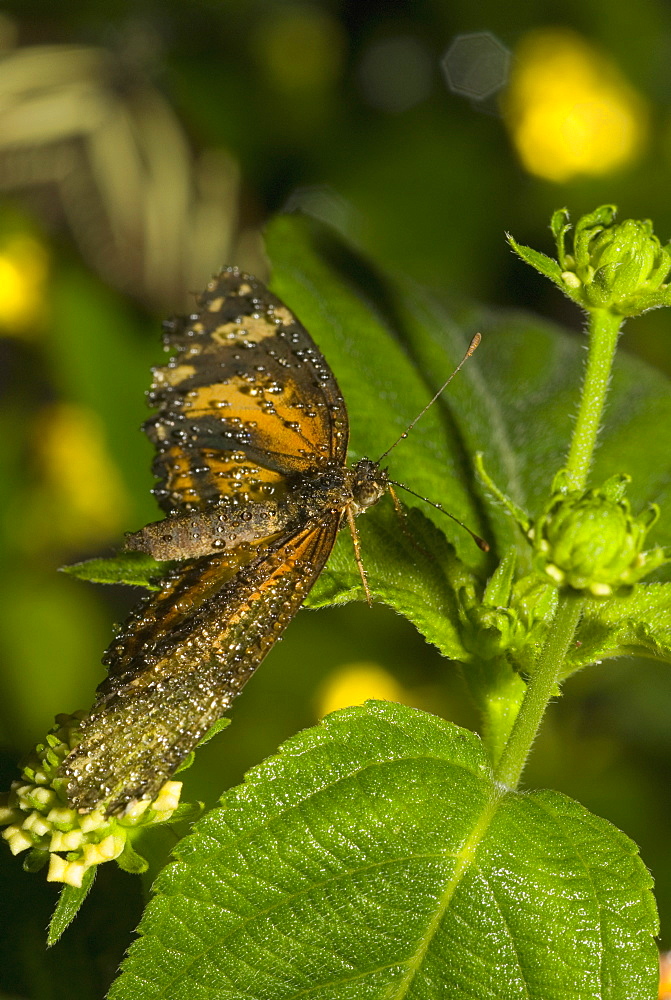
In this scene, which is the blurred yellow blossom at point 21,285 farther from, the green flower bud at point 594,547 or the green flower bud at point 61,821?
the green flower bud at point 594,547

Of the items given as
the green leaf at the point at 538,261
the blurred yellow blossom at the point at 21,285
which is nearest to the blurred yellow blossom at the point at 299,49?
the blurred yellow blossom at the point at 21,285

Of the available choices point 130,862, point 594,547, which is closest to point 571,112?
point 594,547

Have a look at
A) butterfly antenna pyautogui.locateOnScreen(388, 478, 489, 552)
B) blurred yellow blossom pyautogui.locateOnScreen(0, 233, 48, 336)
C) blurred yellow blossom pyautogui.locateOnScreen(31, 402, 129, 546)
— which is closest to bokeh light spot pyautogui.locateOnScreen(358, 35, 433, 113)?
blurred yellow blossom pyautogui.locateOnScreen(0, 233, 48, 336)

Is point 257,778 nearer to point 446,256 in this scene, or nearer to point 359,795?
point 359,795

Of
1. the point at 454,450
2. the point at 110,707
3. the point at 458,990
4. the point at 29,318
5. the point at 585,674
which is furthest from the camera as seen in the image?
the point at 29,318

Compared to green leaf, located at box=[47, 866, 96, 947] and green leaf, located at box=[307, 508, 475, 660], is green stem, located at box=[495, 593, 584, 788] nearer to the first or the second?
green leaf, located at box=[307, 508, 475, 660]

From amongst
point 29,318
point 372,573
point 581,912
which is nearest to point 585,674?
point 372,573
